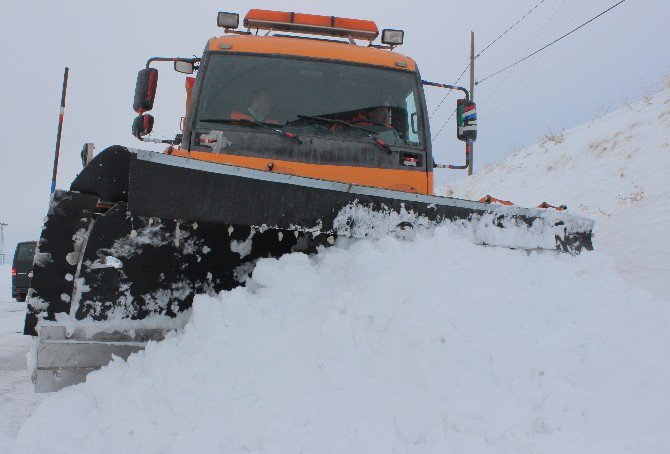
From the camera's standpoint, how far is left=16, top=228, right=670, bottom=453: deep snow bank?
76.1 inches

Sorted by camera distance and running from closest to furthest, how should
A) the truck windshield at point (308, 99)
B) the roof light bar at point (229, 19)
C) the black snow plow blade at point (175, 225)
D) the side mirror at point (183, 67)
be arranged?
the black snow plow blade at point (175, 225) < the truck windshield at point (308, 99) < the side mirror at point (183, 67) < the roof light bar at point (229, 19)

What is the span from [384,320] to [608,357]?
101 cm

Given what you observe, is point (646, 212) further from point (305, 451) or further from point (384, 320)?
point (305, 451)

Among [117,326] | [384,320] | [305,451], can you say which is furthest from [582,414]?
[117,326]

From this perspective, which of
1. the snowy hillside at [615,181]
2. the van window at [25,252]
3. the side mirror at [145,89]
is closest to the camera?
the side mirror at [145,89]

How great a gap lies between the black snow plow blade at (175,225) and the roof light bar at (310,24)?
3.03 metres

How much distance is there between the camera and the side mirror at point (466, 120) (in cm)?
452

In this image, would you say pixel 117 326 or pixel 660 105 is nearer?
pixel 117 326

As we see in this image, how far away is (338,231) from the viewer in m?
2.52

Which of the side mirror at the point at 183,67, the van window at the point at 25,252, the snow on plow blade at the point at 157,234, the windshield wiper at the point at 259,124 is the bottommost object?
the snow on plow blade at the point at 157,234

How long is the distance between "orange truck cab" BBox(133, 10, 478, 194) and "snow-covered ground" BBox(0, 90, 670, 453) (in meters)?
1.24

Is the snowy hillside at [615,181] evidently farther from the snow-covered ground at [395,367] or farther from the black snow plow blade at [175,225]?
the black snow plow blade at [175,225]

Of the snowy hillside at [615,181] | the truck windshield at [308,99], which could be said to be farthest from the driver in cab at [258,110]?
the snowy hillside at [615,181]

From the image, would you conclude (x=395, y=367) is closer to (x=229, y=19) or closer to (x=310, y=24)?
(x=229, y=19)
